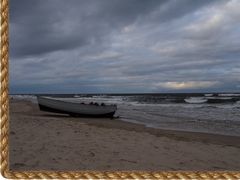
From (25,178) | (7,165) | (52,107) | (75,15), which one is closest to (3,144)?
(7,165)

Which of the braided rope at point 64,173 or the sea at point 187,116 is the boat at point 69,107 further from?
the braided rope at point 64,173

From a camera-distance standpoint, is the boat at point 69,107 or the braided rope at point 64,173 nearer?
the braided rope at point 64,173

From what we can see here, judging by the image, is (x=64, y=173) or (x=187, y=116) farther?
(x=187, y=116)

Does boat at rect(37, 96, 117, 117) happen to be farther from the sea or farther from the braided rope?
the braided rope

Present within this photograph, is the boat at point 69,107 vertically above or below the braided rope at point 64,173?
below

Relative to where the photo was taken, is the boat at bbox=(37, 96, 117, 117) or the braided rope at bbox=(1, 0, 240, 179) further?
the boat at bbox=(37, 96, 117, 117)

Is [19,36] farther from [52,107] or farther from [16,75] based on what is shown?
[52,107]

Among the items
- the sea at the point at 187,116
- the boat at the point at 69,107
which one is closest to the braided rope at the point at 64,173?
the sea at the point at 187,116

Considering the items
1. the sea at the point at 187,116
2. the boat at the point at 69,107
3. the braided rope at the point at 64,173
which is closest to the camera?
the braided rope at the point at 64,173

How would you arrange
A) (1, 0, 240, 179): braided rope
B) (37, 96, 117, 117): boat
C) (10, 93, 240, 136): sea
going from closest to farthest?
(1, 0, 240, 179): braided rope < (10, 93, 240, 136): sea < (37, 96, 117, 117): boat

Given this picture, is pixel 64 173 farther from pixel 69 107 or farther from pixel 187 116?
pixel 187 116

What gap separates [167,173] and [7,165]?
3.72ft

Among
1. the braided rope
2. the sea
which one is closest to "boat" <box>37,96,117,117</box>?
the sea

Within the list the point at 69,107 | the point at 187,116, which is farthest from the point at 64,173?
the point at 187,116
